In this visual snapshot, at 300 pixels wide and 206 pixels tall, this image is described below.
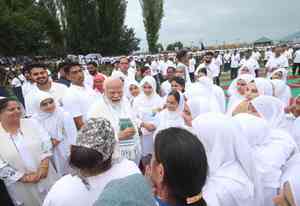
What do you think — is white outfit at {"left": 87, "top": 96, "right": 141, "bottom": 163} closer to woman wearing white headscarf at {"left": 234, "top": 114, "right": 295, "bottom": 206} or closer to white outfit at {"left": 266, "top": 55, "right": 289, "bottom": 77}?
woman wearing white headscarf at {"left": 234, "top": 114, "right": 295, "bottom": 206}

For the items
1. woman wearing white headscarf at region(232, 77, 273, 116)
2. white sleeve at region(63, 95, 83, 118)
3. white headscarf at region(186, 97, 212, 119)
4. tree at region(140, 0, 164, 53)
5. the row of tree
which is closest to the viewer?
white sleeve at region(63, 95, 83, 118)

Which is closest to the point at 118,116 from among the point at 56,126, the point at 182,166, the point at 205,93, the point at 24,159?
the point at 56,126

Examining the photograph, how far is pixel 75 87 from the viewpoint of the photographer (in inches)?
159

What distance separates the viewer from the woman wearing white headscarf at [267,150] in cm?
227

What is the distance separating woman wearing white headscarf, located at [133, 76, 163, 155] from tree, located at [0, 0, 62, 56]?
73.9 ft

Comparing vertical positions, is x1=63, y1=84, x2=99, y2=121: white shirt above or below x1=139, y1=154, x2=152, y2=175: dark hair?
above

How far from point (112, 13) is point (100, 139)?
1455 inches

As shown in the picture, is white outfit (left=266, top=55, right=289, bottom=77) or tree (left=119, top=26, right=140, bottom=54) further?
tree (left=119, top=26, right=140, bottom=54)

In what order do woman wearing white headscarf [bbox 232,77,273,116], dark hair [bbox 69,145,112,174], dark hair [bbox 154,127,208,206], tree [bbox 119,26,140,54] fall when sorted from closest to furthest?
dark hair [bbox 154,127,208,206]
dark hair [bbox 69,145,112,174]
woman wearing white headscarf [bbox 232,77,273,116]
tree [bbox 119,26,140,54]

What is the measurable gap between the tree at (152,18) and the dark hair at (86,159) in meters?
36.4

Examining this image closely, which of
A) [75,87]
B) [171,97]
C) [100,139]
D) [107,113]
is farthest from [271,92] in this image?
[100,139]

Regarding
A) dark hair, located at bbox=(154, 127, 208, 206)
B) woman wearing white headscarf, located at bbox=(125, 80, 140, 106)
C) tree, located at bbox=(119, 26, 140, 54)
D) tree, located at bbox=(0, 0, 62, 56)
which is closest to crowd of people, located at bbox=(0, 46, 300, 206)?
dark hair, located at bbox=(154, 127, 208, 206)

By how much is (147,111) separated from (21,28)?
24.4 m

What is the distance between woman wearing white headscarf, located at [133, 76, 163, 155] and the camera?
4.20 m
